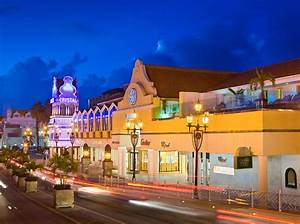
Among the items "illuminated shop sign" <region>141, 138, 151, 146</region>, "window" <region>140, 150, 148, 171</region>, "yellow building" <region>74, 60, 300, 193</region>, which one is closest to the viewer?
"yellow building" <region>74, 60, 300, 193</region>

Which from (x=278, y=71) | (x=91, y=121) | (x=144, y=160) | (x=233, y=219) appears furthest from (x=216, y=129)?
(x=91, y=121)

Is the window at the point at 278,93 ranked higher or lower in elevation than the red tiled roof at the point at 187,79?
lower

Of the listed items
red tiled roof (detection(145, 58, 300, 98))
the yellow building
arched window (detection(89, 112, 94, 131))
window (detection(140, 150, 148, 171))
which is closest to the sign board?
the yellow building

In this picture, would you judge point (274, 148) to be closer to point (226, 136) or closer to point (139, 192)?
point (226, 136)

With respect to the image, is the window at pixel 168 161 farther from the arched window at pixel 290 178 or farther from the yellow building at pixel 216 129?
the arched window at pixel 290 178

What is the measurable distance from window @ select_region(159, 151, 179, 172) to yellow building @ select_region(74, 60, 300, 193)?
0.31 feet

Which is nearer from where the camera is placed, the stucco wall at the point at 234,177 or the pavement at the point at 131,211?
the pavement at the point at 131,211

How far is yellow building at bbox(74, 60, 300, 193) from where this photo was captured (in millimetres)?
26531

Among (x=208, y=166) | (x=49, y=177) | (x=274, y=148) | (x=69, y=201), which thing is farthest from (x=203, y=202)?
(x=49, y=177)

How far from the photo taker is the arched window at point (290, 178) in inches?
1086

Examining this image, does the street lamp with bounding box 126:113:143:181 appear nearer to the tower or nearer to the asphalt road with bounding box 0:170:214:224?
the asphalt road with bounding box 0:170:214:224

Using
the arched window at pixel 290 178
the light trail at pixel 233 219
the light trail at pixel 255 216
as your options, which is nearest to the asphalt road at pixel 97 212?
the light trail at pixel 233 219

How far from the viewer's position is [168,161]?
138 ft

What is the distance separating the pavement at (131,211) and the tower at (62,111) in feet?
159
